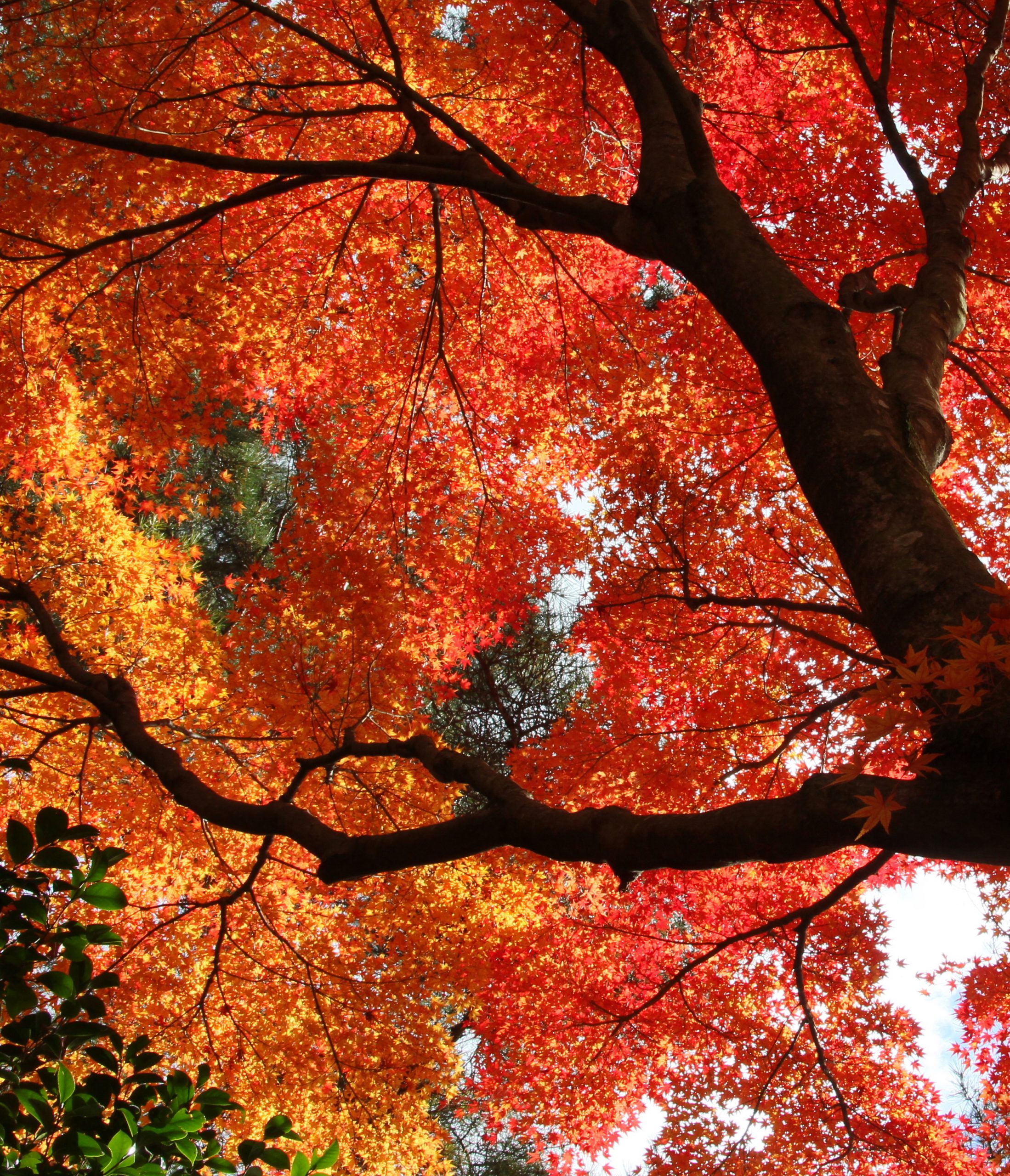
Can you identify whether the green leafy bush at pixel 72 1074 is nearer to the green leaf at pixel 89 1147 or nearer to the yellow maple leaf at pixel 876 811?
the green leaf at pixel 89 1147

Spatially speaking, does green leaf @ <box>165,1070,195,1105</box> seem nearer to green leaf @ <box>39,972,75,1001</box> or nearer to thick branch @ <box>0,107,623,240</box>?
green leaf @ <box>39,972,75,1001</box>

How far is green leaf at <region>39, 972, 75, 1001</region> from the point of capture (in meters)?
1.41

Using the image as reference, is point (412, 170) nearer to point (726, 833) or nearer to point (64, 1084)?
point (726, 833)

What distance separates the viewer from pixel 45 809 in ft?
4.66

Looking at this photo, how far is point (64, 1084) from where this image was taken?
1274 mm

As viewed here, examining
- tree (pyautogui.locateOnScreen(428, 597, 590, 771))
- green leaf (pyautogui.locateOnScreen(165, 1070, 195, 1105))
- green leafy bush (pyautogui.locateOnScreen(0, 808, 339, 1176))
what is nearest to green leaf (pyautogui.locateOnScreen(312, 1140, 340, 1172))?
green leafy bush (pyautogui.locateOnScreen(0, 808, 339, 1176))

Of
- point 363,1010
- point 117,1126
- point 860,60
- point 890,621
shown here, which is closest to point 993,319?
point 860,60

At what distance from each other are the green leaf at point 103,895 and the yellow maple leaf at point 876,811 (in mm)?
1404

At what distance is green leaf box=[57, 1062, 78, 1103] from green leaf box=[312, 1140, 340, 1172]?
1.40 ft

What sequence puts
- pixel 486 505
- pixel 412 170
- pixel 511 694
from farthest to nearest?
1. pixel 511 694
2. pixel 486 505
3. pixel 412 170

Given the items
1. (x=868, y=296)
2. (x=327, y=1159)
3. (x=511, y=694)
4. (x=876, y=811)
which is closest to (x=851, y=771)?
(x=876, y=811)

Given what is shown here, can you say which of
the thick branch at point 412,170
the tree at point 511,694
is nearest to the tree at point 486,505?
the thick branch at point 412,170

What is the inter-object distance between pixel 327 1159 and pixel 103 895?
60 centimetres

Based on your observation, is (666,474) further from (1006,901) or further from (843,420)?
(1006,901)
